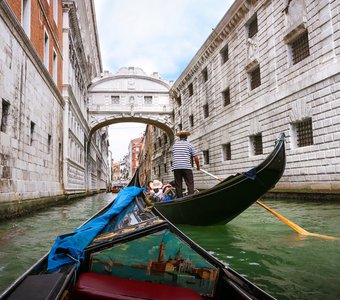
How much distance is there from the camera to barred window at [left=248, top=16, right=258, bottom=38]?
439 inches

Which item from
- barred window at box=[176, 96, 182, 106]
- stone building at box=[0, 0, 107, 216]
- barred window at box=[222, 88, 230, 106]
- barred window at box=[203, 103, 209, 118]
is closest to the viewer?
stone building at box=[0, 0, 107, 216]

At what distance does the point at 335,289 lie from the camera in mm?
1921

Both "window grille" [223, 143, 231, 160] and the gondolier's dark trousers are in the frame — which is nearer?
the gondolier's dark trousers

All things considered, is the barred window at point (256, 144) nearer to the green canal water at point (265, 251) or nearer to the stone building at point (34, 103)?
the green canal water at point (265, 251)

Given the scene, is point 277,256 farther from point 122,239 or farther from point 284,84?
point 284,84

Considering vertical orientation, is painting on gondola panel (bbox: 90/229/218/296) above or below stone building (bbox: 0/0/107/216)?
below

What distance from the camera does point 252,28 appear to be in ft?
37.2

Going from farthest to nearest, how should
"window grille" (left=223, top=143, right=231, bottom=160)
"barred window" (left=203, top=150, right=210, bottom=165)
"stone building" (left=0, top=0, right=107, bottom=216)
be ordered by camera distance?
1. "barred window" (left=203, top=150, right=210, bottom=165)
2. "window grille" (left=223, top=143, right=231, bottom=160)
3. "stone building" (left=0, top=0, right=107, bottom=216)

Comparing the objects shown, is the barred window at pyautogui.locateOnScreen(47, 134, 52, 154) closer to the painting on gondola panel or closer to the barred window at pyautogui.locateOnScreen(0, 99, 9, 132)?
the barred window at pyautogui.locateOnScreen(0, 99, 9, 132)

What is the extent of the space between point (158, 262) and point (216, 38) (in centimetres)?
1357

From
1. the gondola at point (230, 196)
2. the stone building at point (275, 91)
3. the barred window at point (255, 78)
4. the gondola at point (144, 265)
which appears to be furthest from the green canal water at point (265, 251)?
the barred window at point (255, 78)

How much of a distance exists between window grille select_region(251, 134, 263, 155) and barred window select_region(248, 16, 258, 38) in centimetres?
369

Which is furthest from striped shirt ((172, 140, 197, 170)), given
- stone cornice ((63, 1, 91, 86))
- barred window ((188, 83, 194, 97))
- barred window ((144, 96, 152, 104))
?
barred window ((144, 96, 152, 104))

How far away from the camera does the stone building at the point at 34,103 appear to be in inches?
229
